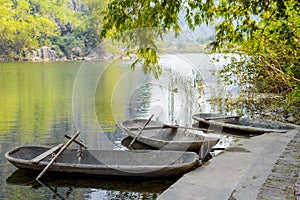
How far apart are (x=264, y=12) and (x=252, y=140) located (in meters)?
2.33

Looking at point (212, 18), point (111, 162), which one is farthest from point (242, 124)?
point (212, 18)

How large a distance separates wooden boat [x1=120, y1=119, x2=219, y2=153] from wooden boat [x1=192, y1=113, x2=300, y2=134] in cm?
95

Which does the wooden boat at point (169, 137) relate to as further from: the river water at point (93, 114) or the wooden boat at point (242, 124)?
the wooden boat at point (242, 124)

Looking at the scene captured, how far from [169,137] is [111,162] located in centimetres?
184

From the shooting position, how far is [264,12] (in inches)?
202

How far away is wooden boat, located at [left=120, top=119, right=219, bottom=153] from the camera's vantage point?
6.49 meters

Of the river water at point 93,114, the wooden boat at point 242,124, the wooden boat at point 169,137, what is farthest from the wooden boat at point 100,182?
the wooden boat at point 242,124

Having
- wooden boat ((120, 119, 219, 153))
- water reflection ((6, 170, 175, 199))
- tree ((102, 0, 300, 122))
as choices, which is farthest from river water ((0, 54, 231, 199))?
tree ((102, 0, 300, 122))

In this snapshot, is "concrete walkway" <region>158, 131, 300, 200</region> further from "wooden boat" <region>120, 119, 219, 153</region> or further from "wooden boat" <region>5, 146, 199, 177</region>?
"wooden boat" <region>120, 119, 219, 153</region>

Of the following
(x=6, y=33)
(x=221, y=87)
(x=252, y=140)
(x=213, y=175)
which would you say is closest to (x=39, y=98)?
(x=221, y=87)

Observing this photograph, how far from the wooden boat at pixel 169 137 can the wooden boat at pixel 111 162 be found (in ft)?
2.41

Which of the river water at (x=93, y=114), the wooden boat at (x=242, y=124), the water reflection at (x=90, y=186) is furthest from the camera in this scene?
the wooden boat at (x=242, y=124)

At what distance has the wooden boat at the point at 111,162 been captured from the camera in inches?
208

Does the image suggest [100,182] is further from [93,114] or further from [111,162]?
[93,114]
